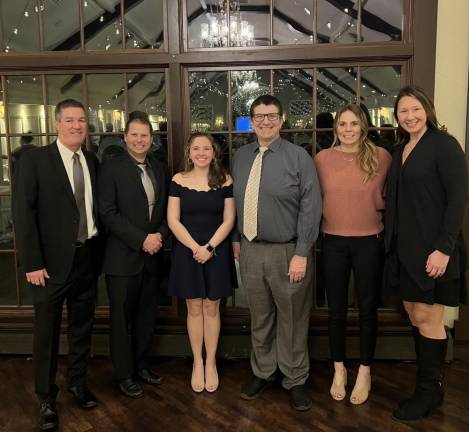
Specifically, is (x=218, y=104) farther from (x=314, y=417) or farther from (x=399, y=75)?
(x=314, y=417)

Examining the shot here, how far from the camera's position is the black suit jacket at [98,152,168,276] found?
2.49 m

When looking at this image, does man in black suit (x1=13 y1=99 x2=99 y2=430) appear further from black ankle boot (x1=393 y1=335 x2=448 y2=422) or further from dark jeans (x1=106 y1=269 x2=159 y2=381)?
black ankle boot (x1=393 y1=335 x2=448 y2=422)

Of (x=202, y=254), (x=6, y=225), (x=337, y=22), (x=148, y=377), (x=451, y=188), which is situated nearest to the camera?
(x=451, y=188)

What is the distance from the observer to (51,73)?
304cm

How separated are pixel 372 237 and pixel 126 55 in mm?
1944

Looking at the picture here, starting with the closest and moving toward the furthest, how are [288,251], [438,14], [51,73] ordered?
[288,251] < [438,14] < [51,73]

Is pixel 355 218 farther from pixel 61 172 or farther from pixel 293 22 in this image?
pixel 61 172

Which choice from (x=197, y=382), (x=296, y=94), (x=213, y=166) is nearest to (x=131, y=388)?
(x=197, y=382)

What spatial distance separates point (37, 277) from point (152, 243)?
0.61 metres

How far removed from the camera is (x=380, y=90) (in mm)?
2961

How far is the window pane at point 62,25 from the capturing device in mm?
3010

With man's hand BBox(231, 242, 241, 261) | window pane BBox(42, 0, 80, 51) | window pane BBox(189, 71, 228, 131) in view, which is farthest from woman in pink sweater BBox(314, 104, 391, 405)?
window pane BBox(42, 0, 80, 51)

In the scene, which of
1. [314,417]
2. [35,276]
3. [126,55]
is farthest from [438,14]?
[35,276]

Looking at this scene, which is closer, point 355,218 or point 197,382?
point 355,218
